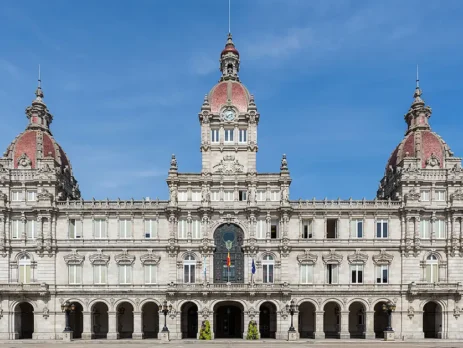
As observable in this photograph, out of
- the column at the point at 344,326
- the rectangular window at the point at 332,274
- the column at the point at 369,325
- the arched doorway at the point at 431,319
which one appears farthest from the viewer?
the rectangular window at the point at 332,274

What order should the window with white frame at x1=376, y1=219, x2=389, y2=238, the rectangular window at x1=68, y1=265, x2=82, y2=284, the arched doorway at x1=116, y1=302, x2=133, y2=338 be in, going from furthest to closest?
the arched doorway at x1=116, y1=302, x2=133, y2=338 < the window with white frame at x1=376, y1=219, x2=389, y2=238 < the rectangular window at x1=68, y1=265, x2=82, y2=284

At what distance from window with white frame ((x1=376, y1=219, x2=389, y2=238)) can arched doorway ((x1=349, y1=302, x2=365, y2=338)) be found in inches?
410

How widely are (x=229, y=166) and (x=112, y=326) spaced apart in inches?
1107

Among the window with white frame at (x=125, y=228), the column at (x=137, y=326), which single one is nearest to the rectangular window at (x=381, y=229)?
the window with white frame at (x=125, y=228)

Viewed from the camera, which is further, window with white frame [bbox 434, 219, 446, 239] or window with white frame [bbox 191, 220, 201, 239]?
window with white frame [bbox 191, 220, 201, 239]

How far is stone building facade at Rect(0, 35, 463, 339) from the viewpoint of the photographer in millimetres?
73562

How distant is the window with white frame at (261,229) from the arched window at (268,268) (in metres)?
3.17

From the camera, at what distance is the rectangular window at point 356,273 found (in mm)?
75338

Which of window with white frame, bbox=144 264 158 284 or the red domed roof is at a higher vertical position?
the red domed roof

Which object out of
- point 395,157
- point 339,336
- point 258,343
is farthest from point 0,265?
point 395,157

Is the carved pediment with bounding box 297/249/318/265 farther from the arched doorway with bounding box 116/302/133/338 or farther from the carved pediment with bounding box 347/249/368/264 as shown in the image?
the arched doorway with bounding box 116/302/133/338

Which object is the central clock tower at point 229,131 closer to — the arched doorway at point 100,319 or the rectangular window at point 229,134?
the rectangular window at point 229,134

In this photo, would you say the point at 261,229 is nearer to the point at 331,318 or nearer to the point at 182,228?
the point at 182,228

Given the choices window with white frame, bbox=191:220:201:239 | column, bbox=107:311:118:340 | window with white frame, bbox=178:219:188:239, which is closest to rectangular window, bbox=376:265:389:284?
window with white frame, bbox=191:220:201:239
